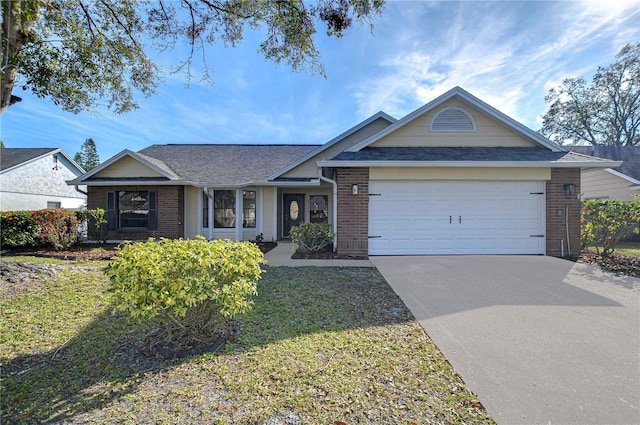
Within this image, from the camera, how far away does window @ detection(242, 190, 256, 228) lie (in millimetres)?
12328

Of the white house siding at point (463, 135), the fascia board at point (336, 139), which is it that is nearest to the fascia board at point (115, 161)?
the fascia board at point (336, 139)

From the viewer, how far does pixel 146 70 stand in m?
7.26

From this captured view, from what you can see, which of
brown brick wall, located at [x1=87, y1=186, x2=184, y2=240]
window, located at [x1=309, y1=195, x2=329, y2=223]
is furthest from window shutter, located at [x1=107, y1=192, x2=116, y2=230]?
window, located at [x1=309, y1=195, x2=329, y2=223]

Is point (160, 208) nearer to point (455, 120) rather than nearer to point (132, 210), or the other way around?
point (132, 210)

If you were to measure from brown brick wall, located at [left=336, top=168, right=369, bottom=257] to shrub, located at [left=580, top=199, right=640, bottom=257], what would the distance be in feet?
21.4

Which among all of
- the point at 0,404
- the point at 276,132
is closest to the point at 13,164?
the point at 276,132

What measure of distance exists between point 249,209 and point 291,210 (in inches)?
76.4

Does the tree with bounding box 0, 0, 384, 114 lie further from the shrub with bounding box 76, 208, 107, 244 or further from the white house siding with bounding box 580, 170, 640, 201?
the white house siding with bounding box 580, 170, 640, 201

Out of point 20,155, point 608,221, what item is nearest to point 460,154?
point 608,221

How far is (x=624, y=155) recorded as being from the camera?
17.1 m

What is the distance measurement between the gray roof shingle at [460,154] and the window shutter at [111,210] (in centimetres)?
967

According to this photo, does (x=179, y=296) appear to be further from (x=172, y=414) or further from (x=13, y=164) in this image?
(x=13, y=164)

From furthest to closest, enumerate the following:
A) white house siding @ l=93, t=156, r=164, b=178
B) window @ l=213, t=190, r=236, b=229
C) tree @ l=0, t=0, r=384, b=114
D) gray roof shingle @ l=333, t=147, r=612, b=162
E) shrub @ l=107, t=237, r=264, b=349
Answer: window @ l=213, t=190, r=236, b=229 < white house siding @ l=93, t=156, r=164, b=178 < gray roof shingle @ l=333, t=147, r=612, b=162 < tree @ l=0, t=0, r=384, b=114 < shrub @ l=107, t=237, r=264, b=349

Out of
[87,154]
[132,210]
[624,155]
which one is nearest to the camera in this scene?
[132,210]
